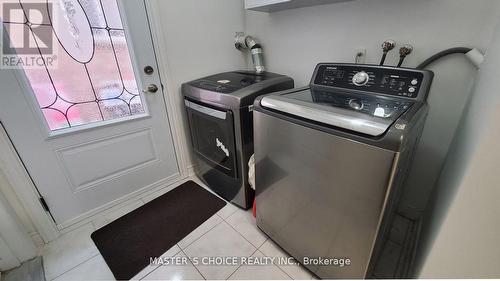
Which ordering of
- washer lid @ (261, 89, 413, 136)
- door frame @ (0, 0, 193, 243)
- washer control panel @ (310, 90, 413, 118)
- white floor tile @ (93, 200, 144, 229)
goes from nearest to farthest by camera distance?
washer lid @ (261, 89, 413, 136) → washer control panel @ (310, 90, 413, 118) → door frame @ (0, 0, 193, 243) → white floor tile @ (93, 200, 144, 229)

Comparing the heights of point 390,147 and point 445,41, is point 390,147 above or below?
below

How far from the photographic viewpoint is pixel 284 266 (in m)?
1.20

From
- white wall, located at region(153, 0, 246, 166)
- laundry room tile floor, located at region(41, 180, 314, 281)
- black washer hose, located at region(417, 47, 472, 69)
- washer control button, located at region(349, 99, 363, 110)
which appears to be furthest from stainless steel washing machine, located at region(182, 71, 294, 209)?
black washer hose, located at region(417, 47, 472, 69)

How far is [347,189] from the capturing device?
0.78 metres

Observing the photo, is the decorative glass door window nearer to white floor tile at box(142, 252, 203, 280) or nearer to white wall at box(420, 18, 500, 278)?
white floor tile at box(142, 252, 203, 280)

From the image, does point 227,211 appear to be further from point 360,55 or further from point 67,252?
point 360,55

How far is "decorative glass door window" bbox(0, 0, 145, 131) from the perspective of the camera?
113 cm

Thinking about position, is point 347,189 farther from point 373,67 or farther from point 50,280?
point 50,280

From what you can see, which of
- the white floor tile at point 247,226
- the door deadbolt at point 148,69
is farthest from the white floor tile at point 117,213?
the door deadbolt at point 148,69

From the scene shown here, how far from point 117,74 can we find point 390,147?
A: 167 centimetres

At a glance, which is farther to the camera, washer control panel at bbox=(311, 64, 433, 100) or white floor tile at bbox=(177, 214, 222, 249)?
white floor tile at bbox=(177, 214, 222, 249)

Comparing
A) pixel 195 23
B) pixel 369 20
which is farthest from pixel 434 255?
pixel 195 23

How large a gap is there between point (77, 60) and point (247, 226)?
1.55m

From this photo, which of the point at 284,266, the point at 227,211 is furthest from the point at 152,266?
the point at 284,266
